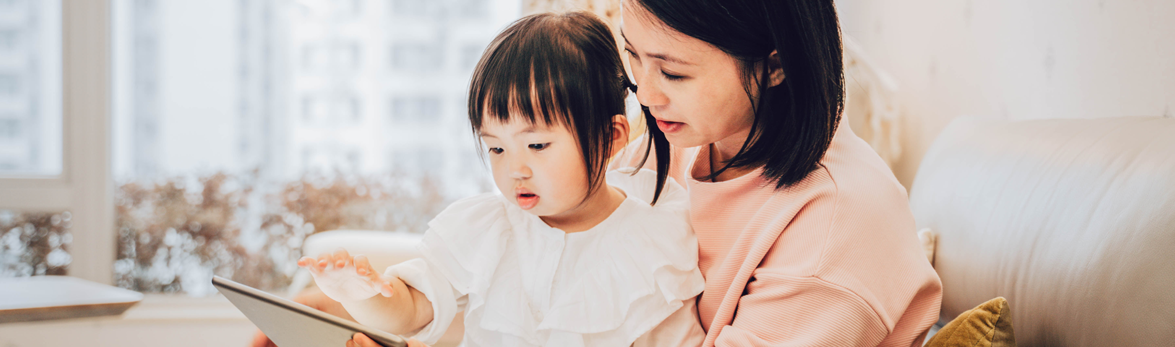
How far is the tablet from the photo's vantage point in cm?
63

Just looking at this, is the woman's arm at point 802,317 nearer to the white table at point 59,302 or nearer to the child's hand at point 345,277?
the child's hand at point 345,277

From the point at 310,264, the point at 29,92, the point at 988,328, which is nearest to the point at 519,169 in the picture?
the point at 310,264

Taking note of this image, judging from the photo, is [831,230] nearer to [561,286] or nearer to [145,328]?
[561,286]

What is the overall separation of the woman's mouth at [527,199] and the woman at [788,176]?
0.62ft

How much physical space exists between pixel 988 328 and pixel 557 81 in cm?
56

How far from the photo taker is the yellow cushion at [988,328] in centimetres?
70

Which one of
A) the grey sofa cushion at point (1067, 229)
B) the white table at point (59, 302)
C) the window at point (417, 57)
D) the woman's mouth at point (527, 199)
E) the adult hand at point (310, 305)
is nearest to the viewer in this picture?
the grey sofa cushion at point (1067, 229)

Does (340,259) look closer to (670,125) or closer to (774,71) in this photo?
(670,125)

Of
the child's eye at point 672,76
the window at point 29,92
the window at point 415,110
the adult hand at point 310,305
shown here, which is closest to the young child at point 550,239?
the child's eye at point 672,76

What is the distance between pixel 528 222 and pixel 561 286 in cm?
11

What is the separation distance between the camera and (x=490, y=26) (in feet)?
9.62

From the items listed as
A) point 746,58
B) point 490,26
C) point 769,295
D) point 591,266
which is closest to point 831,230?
point 769,295

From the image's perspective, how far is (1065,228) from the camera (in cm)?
74

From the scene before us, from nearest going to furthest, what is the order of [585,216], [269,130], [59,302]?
1. [585,216]
2. [59,302]
3. [269,130]
